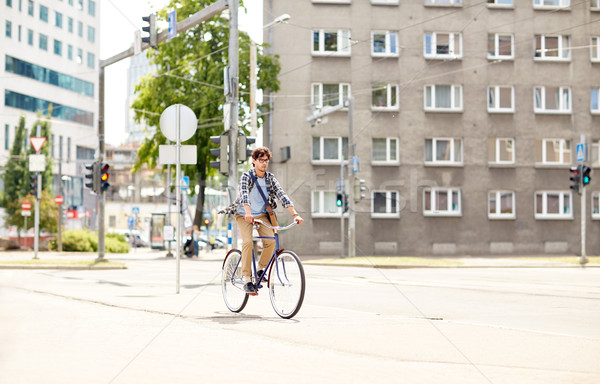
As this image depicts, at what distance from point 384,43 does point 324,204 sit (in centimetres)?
881

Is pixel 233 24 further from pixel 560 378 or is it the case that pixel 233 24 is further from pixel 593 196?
pixel 593 196

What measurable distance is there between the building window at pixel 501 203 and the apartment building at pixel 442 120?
0.17 feet

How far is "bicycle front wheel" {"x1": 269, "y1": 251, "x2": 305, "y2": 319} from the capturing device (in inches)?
322

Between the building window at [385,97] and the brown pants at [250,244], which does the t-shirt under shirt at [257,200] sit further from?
the building window at [385,97]

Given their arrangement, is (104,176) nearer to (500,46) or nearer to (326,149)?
(326,149)

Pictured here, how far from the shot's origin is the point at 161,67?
3831cm

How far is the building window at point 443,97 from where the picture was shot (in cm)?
3978

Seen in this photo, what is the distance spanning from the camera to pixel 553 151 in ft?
132

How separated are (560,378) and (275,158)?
33.3 metres

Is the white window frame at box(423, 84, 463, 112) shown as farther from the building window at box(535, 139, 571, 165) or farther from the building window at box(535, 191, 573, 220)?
the building window at box(535, 191, 573, 220)

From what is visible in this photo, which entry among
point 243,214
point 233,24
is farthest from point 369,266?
point 243,214

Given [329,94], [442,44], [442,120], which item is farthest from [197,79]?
[442,44]

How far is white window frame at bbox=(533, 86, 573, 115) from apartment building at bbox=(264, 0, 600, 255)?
0.06 meters

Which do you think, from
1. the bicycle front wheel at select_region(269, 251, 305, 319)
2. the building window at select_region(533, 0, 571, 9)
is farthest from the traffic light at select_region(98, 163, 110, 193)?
the building window at select_region(533, 0, 571, 9)
